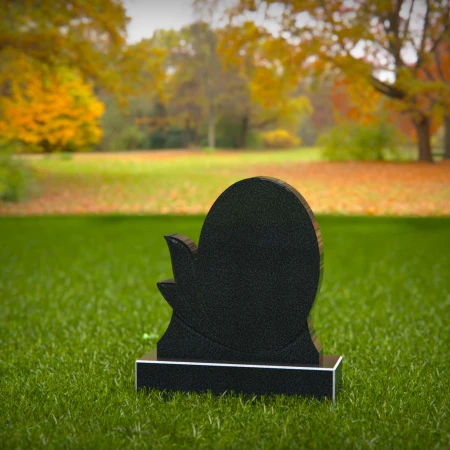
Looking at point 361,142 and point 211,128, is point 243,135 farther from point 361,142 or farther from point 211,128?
point 361,142

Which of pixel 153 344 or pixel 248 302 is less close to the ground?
pixel 248 302

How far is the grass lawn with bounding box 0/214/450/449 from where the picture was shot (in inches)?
125

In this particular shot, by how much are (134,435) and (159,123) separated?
17.7 meters

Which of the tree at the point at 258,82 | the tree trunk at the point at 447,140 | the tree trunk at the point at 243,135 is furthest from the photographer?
the tree trunk at the point at 243,135

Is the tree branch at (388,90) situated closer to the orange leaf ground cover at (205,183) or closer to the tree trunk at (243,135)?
the orange leaf ground cover at (205,183)

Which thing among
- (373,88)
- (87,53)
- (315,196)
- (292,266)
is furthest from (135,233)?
(373,88)

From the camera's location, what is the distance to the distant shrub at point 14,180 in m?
16.0

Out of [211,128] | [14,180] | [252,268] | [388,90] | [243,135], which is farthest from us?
[243,135]

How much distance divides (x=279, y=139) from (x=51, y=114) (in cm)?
692

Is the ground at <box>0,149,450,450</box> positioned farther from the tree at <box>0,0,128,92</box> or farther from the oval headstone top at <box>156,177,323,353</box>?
the tree at <box>0,0,128,92</box>

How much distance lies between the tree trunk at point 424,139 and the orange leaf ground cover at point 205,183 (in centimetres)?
61

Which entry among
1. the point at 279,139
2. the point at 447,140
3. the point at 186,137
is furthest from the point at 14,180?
the point at 447,140

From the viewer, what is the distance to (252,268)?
3748 millimetres

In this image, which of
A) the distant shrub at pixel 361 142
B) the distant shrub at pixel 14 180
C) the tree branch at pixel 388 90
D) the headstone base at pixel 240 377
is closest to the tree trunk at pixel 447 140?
the distant shrub at pixel 361 142
